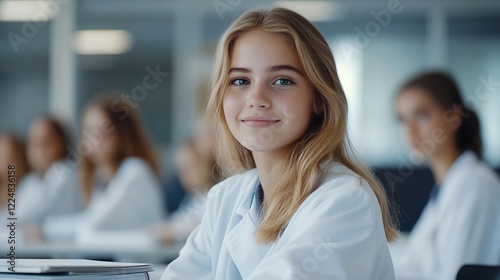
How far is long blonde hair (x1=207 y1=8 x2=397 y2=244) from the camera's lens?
5.87ft

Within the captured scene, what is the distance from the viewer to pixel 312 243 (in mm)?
1579

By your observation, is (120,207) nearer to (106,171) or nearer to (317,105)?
(106,171)

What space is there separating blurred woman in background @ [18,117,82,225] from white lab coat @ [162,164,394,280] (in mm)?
4102

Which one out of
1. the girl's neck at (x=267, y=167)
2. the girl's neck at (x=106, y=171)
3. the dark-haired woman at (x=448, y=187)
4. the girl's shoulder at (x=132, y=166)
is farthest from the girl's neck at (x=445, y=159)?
the girl's neck at (x=106, y=171)

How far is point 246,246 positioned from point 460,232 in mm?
1568

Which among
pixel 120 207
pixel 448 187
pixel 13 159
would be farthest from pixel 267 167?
pixel 13 159

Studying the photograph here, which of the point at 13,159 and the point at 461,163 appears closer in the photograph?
the point at 461,163

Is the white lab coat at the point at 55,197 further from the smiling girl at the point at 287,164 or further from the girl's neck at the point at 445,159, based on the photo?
the smiling girl at the point at 287,164

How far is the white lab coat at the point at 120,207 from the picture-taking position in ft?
16.8

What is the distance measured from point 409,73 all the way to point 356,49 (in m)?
0.61

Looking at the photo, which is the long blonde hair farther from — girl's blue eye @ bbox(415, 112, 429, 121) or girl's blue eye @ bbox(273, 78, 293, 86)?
girl's blue eye @ bbox(415, 112, 429, 121)

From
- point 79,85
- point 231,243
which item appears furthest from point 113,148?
point 79,85

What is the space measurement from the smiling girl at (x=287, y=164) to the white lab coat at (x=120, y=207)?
3.18 meters

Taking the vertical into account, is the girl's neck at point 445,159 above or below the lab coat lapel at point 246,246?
above
